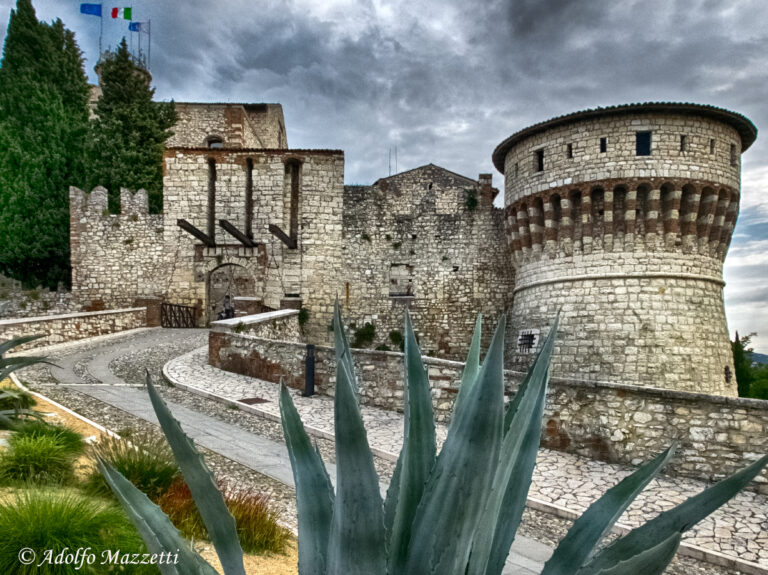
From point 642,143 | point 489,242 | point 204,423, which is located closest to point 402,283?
point 489,242

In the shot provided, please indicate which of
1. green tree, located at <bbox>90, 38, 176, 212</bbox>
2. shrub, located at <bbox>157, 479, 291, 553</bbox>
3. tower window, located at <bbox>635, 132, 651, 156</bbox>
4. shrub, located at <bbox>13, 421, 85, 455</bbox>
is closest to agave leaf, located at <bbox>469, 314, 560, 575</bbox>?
shrub, located at <bbox>157, 479, 291, 553</bbox>

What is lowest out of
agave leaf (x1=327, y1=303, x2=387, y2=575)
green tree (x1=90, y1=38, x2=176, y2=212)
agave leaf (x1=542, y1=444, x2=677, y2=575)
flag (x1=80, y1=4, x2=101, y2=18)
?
agave leaf (x1=542, y1=444, x2=677, y2=575)

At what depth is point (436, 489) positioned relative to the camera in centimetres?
102

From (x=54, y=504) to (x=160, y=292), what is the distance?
16.1m

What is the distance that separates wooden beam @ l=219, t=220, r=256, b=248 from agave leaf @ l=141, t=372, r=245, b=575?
613 inches

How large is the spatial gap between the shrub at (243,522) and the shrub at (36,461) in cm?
86

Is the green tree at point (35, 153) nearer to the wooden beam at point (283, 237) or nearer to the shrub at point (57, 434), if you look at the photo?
the wooden beam at point (283, 237)

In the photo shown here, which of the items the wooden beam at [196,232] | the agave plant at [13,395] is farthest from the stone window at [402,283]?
the agave plant at [13,395]

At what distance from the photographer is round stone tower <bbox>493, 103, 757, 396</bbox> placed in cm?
1264

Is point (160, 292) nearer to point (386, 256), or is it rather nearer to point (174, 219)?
point (174, 219)

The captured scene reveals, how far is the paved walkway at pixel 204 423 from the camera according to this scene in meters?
3.38

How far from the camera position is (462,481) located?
100cm

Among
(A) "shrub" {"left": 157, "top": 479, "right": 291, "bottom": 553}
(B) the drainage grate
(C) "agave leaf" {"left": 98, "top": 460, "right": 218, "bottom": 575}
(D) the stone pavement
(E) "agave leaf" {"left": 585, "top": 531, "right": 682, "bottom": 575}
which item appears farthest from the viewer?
(B) the drainage grate

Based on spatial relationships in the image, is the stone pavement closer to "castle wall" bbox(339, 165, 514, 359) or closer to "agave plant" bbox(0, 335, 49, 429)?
"agave plant" bbox(0, 335, 49, 429)
